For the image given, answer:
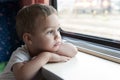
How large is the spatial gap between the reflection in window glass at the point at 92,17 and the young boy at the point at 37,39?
0.44 meters

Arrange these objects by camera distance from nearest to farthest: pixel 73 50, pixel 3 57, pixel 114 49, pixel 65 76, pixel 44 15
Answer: pixel 65 76
pixel 44 15
pixel 73 50
pixel 114 49
pixel 3 57

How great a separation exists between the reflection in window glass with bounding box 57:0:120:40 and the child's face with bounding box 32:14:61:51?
1.46 feet

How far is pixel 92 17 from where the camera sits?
Answer: 1428 millimetres

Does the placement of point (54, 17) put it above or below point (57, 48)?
above

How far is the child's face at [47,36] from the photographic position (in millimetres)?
911

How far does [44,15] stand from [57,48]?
6.9 inches

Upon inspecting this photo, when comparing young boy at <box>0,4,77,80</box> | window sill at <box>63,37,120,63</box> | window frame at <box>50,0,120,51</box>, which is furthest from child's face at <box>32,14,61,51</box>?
window frame at <box>50,0,120,51</box>

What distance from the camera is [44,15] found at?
90 cm

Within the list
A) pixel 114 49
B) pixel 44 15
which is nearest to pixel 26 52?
pixel 44 15

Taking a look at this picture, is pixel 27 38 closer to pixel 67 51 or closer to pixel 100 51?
pixel 67 51

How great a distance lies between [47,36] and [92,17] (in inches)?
23.7

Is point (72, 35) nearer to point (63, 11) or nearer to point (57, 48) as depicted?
point (63, 11)

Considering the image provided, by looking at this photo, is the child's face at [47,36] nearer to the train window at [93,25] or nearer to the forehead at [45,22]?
the forehead at [45,22]

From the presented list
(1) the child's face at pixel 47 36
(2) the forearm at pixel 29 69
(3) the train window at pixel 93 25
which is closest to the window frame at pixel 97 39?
(3) the train window at pixel 93 25
